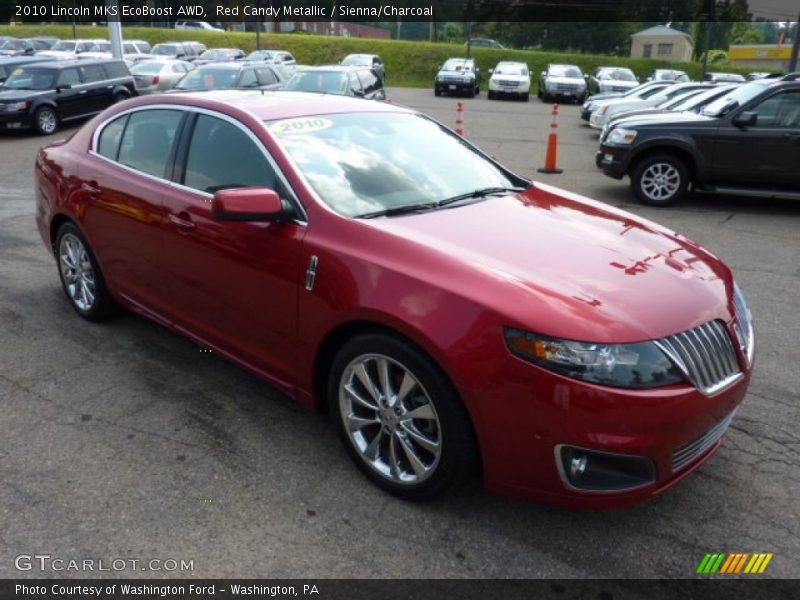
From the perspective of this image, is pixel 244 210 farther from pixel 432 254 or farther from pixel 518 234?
pixel 518 234

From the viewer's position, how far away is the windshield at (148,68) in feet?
68.1

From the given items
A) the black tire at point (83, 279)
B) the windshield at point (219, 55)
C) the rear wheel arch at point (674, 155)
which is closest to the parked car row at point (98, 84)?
the rear wheel arch at point (674, 155)

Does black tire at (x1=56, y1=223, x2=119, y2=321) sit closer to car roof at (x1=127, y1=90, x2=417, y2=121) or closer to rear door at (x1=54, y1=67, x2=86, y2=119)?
car roof at (x1=127, y1=90, x2=417, y2=121)

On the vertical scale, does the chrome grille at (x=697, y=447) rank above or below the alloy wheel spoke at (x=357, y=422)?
above

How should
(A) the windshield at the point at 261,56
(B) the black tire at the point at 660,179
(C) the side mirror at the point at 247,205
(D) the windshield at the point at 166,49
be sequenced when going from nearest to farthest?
1. (C) the side mirror at the point at 247,205
2. (B) the black tire at the point at 660,179
3. (A) the windshield at the point at 261,56
4. (D) the windshield at the point at 166,49

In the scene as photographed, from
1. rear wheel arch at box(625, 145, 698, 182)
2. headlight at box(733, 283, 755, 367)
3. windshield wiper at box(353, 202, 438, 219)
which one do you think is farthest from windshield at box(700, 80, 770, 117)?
windshield wiper at box(353, 202, 438, 219)

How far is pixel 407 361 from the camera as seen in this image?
278 cm

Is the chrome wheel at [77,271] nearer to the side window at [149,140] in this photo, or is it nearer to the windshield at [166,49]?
the side window at [149,140]

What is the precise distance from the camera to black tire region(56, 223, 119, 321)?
471 cm

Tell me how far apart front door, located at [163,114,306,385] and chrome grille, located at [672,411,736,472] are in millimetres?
1740

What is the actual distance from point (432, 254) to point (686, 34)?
7556 centimetres

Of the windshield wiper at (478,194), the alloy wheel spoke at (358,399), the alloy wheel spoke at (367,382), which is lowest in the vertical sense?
the alloy wheel spoke at (358,399)

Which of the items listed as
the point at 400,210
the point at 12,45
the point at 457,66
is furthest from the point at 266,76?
the point at 12,45

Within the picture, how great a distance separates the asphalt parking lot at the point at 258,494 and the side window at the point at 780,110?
16.4 feet
